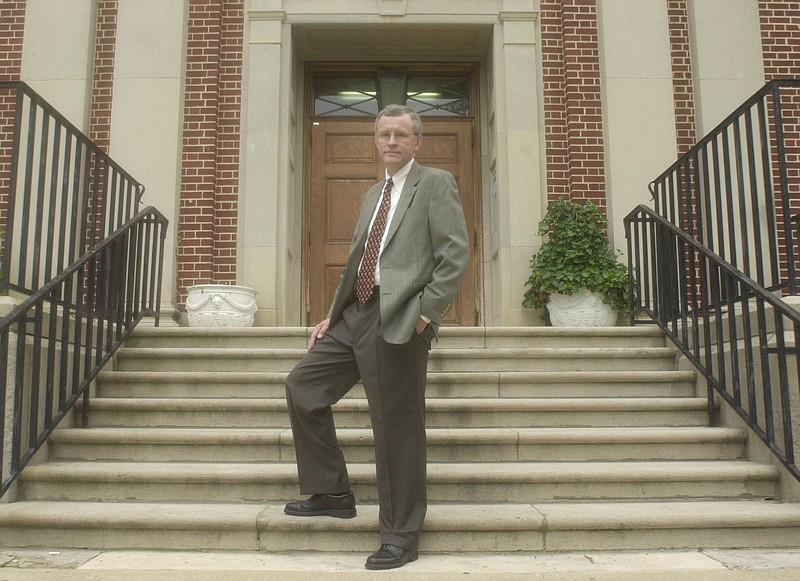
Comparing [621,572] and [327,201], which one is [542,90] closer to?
[327,201]

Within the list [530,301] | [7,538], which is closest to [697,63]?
[530,301]

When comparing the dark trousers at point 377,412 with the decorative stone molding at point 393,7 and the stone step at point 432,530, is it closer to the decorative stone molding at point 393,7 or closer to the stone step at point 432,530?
the stone step at point 432,530

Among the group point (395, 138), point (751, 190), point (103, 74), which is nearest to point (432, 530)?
point (395, 138)

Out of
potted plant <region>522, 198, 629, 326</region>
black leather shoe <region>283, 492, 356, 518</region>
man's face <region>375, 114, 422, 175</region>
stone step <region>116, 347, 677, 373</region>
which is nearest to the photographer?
man's face <region>375, 114, 422, 175</region>

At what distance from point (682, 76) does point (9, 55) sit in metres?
6.59

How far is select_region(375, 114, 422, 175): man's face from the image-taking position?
3.05 metres

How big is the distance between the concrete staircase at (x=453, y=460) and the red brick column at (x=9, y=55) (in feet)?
10.7

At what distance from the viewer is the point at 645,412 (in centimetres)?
422

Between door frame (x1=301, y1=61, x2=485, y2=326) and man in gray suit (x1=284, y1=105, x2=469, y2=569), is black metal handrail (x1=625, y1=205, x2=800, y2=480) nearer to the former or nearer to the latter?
man in gray suit (x1=284, y1=105, x2=469, y2=569)

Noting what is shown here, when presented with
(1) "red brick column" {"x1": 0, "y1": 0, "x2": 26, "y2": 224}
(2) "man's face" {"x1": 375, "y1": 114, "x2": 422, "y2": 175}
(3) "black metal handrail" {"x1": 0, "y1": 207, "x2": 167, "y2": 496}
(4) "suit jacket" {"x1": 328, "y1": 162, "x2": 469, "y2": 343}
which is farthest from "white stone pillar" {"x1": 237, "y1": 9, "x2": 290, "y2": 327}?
(2) "man's face" {"x1": 375, "y1": 114, "x2": 422, "y2": 175}

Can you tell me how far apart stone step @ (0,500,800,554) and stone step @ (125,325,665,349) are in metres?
1.86

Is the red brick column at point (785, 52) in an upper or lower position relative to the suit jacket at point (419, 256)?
upper

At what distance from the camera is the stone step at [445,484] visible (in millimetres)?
3496

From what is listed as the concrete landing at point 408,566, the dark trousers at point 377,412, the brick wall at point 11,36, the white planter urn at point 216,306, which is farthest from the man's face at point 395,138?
the brick wall at point 11,36
